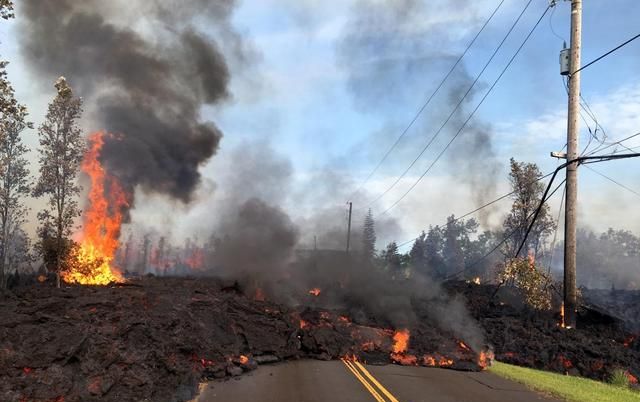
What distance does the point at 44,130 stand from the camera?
30594 millimetres

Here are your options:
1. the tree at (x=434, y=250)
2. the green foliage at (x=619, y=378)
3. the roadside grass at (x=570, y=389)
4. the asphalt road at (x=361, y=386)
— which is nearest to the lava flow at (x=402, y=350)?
the asphalt road at (x=361, y=386)

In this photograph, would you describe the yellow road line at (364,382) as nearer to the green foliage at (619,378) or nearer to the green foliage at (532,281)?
the green foliage at (532,281)

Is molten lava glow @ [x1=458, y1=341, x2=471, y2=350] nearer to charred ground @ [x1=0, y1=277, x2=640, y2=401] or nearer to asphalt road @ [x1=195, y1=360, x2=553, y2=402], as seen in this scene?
charred ground @ [x1=0, y1=277, x2=640, y2=401]

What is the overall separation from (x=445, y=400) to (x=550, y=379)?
217 inches

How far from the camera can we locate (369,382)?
12.7m

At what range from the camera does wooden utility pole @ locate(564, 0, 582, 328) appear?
54.0 ft

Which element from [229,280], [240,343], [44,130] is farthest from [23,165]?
[240,343]

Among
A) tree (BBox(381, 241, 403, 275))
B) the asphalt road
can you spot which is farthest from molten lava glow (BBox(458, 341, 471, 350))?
tree (BBox(381, 241, 403, 275))

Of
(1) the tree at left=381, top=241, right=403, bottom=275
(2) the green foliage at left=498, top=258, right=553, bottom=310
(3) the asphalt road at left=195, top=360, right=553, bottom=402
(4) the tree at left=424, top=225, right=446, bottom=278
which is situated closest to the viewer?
(3) the asphalt road at left=195, top=360, right=553, bottom=402

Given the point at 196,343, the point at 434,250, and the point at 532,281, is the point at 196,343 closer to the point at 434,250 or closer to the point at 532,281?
the point at 532,281

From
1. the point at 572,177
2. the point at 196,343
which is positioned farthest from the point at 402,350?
the point at 572,177

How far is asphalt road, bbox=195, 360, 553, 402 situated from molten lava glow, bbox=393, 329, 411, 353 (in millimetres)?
2518

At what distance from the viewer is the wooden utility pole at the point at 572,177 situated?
54.0 feet

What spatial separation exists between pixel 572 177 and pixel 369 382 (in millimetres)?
10327
